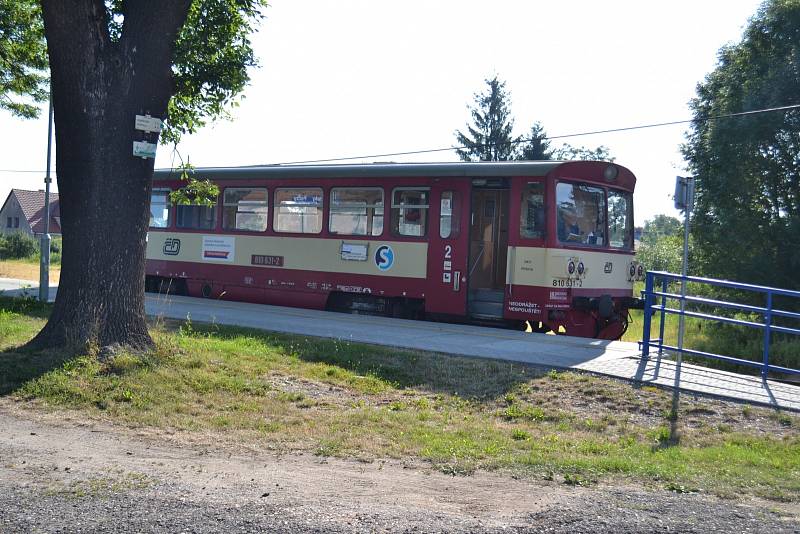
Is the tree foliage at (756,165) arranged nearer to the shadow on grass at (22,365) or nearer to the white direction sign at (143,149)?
the white direction sign at (143,149)

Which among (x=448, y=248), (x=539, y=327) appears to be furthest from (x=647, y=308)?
(x=448, y=248)

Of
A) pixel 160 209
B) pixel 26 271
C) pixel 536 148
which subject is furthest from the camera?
pixel 536 148

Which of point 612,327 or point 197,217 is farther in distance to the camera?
point 197,217

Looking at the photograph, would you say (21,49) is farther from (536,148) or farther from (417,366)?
(536,148)

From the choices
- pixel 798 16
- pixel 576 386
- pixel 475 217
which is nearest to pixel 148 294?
pixel 475 217

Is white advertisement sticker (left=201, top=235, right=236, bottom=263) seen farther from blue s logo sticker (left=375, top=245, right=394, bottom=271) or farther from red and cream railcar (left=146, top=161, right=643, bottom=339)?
blue s logo sticker (left=375, top=245, right=394, bottom=271)

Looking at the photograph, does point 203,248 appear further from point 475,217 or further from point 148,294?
point 475,217

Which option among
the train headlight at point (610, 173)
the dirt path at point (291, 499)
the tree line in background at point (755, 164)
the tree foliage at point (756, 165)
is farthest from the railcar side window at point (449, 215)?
the tree line in background at point (755, 164)

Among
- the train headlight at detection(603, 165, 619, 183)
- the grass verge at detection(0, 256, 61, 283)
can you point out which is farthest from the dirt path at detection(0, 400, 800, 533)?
the grass verge at detection(0, 256, 61, 283)

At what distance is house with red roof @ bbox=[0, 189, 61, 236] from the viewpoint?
7194 centimetres

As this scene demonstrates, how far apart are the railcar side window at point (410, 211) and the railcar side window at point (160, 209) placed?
276 inches

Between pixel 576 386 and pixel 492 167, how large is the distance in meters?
6.67

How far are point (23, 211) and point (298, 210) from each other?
208 ft

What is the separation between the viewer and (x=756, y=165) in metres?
25.0
